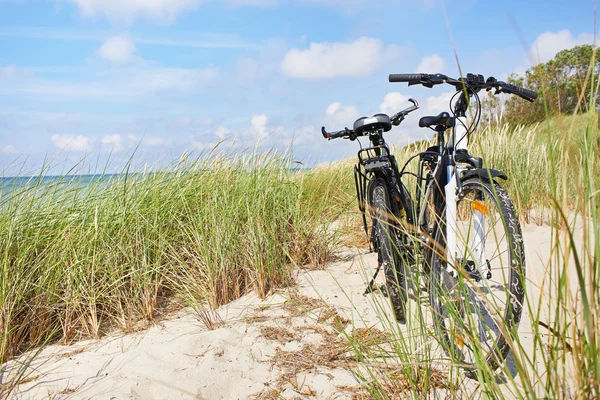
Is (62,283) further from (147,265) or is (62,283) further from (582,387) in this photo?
(582,387)

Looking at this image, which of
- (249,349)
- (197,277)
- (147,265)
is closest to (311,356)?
(249,349)

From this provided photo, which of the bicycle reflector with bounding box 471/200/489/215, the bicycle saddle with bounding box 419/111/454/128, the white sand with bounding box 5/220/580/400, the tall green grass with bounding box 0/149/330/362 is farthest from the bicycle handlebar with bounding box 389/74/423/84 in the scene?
the tall green grass with bounding box 0/149/330/362

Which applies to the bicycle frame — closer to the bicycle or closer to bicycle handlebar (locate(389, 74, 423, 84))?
the bicycle

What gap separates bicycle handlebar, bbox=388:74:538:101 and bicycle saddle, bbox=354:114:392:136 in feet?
1.02

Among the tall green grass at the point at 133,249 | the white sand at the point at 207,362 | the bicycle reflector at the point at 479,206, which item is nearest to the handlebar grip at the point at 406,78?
the bicycle reflector at the point at 479,206

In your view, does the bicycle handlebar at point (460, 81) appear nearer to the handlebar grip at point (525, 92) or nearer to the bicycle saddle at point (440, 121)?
the handlebar grip at point (525, 92)

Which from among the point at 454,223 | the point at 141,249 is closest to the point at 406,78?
the point at 454,223

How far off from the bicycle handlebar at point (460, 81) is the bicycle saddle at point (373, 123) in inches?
12.3

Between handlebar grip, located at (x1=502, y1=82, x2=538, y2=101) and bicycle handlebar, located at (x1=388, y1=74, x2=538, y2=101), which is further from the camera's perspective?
handlebar grip, located at (x1=502, y1=82, x2=538, y2=101)

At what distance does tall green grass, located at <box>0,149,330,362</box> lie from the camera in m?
2.93

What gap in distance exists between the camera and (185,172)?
13.6 ft

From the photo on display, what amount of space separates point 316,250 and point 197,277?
106 cm

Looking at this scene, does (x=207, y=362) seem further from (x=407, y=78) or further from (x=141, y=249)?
(x=407, y=78)

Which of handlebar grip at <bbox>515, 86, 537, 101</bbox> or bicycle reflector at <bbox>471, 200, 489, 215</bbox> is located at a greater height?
handlebar grip at <bbox>515, 86, 537, 101</bbox>
